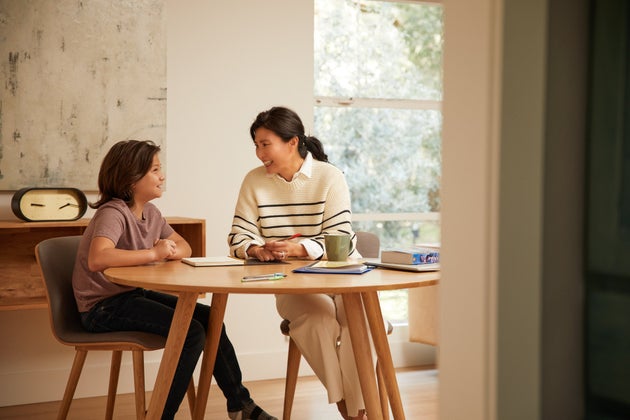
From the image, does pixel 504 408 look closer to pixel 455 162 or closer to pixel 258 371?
pixel 455 162

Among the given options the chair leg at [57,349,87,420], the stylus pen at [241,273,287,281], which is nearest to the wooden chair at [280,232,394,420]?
the stylus pen at [241,273,287,281]

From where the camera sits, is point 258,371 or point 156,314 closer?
point 156,314

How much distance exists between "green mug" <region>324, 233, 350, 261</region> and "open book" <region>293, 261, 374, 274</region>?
1.0 inches

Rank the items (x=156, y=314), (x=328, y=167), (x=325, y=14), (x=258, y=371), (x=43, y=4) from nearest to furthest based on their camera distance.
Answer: (x=156, y=314) → (x=328, y=167) → (x=43, y=4) → (x=258, y=371) → (x=325, y=14)

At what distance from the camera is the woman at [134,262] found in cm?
235

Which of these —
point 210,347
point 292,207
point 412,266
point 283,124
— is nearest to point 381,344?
point 412,266

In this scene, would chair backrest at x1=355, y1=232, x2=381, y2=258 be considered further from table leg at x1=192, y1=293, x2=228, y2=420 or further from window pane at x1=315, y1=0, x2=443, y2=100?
window pane at x1=315, y1=0, x2=443, y2=100

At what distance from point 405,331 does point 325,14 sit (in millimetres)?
1853

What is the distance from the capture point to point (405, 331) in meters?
4.11

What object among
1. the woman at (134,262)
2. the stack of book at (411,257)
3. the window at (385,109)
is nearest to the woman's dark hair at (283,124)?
the woman at (134,262)

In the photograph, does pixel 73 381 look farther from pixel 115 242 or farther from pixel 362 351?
pixel 362 351

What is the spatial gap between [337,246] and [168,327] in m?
0.63

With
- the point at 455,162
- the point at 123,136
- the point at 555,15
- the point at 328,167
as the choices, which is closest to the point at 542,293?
the point at 455,162

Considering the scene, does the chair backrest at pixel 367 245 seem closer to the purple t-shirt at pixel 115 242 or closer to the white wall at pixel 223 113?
the white wall at pixel 223 113
